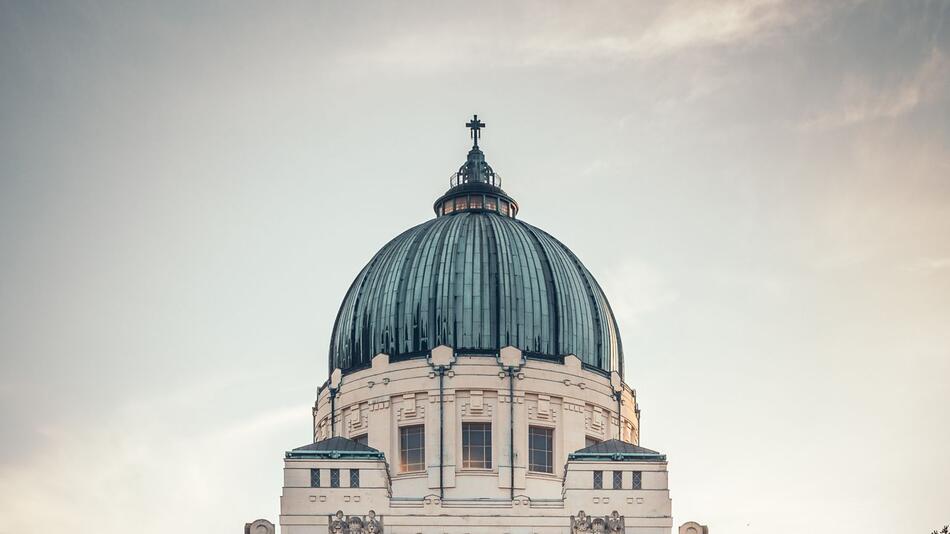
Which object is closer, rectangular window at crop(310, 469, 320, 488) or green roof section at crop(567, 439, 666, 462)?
rectangular window at crop(310, 469, 320, 488)

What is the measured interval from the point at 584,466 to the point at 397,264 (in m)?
16.2

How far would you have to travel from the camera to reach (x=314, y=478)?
91.1 m

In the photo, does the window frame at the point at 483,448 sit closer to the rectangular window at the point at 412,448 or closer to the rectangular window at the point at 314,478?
the rectangular window at the point at 412,448

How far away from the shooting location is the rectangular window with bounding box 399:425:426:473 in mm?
95312

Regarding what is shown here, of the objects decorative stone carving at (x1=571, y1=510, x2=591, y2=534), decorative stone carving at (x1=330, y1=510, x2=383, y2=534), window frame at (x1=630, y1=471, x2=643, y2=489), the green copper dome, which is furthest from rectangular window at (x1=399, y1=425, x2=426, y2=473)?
window frame at (x1=630, y1=471, x2=643, y2=489)

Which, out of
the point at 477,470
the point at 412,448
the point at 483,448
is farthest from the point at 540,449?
the point at 412,448

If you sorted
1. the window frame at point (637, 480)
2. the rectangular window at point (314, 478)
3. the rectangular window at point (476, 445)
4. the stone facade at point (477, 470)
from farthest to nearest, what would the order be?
the rectangular window at point (476, 445) → the window frame at point (637, 480) → the rectangular window at point (314, 478) → the stone facade at point (477, 470)

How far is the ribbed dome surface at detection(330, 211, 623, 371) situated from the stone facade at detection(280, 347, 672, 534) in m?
1.21

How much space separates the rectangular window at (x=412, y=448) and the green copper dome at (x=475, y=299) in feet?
12.7

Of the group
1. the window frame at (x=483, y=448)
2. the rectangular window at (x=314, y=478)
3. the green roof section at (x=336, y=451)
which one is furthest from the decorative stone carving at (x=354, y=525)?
the window frame at (x=483, y=448)

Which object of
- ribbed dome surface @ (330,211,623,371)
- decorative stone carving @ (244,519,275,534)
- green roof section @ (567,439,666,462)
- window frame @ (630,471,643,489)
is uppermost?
ribbed dome surface @ (330,211,623,371)

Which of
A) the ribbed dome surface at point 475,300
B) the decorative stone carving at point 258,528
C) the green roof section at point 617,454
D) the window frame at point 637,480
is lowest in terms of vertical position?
the decorative stone carving at point 258,528

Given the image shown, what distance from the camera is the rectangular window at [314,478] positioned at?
298 ft

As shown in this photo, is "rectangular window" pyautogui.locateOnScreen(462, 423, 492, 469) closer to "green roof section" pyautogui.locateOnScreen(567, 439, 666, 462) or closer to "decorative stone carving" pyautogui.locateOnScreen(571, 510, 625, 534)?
"green roof section" pyautogui.locateOnScreen(567, 439, 666, 462)
